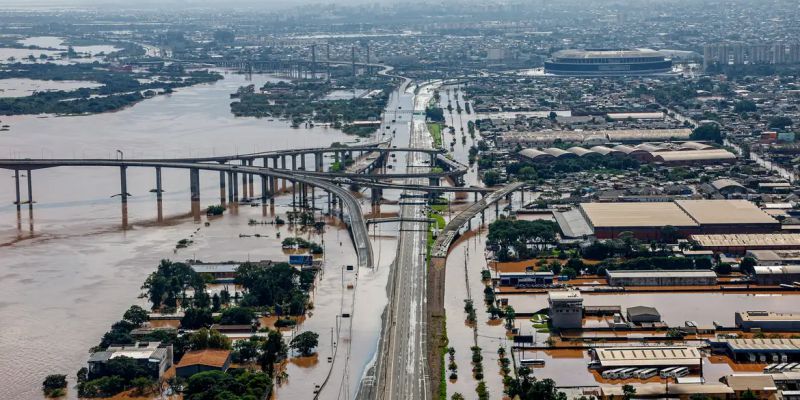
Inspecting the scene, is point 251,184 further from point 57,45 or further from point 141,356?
point 57,45

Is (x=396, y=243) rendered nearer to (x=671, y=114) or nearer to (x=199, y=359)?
(x=199, y=359)

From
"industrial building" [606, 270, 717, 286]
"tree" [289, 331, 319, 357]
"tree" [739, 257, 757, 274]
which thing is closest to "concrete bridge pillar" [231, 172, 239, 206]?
"industrial building" [606, 270, 717, 286]

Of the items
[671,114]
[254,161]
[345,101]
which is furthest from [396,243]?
[345,101]

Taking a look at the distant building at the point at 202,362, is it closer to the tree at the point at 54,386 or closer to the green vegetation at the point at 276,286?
the tree at the point at 54,386

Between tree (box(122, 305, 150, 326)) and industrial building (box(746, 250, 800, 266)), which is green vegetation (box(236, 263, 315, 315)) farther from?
industrial building (box(746, 250, 800, 266))

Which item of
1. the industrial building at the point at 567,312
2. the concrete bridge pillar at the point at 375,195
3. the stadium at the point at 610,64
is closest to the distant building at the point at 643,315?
the industrial building at the point at 567,312

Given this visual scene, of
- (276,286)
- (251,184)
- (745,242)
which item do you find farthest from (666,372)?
(251,184)
